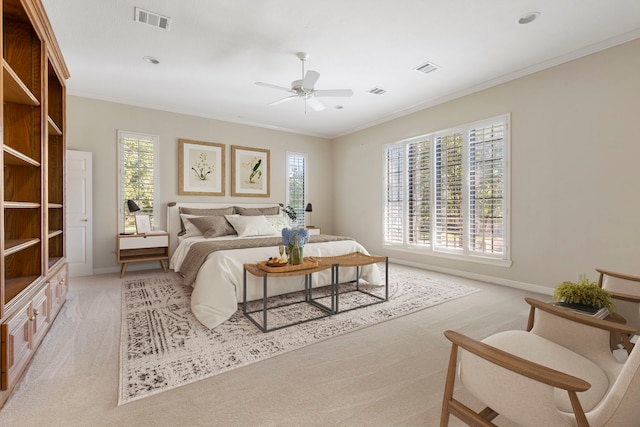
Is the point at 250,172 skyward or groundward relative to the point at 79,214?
skyward

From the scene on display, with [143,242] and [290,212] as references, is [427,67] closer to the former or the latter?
[290,212]

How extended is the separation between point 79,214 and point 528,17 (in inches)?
251

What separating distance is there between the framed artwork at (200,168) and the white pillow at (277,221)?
4.13ft

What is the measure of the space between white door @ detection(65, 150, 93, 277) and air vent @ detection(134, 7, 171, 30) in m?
2.77

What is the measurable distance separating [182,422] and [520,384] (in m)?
1.63

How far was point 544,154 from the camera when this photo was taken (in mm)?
3801

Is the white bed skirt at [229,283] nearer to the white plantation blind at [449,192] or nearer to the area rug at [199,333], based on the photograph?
the area rug at [199,333]

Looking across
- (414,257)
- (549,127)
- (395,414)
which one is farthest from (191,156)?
(549,127)

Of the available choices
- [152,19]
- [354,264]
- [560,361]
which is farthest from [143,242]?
[560,361]

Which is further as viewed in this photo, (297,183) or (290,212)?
(297,183)

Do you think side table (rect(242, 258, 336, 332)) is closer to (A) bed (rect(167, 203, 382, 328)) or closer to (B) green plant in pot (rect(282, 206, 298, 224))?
(A) bed (rect(167, 203, 382, 328))

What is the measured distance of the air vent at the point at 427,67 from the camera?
380 cm

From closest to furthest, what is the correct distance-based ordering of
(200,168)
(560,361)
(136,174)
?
(560,361) → (136,174) → (200,168)

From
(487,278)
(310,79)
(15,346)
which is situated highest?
(310,79)
